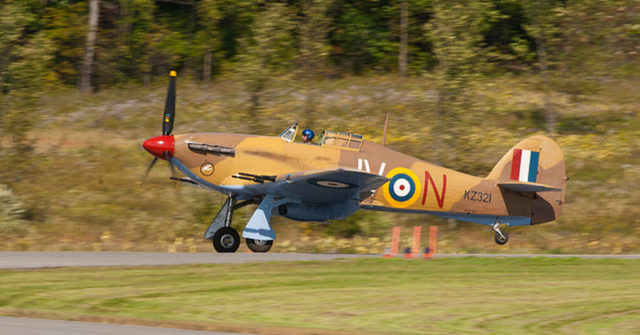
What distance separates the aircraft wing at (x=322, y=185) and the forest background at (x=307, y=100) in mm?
3310

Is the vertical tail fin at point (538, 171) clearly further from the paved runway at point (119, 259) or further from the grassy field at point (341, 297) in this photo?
the paved runway at point (119, 259)

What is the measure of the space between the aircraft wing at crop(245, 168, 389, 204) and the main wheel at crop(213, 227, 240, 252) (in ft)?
3.32

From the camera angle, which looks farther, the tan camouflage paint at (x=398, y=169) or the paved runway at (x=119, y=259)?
the tan camouflage paint at (x=398, y=169)

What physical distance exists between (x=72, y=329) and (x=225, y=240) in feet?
29.4

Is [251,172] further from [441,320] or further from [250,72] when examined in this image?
[441,320]

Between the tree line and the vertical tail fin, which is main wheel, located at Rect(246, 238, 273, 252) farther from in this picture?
the tree line

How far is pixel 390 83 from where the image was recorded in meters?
33.7

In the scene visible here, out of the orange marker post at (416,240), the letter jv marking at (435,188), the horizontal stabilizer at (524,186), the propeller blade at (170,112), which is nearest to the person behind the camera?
the orange marker post at (416,240)

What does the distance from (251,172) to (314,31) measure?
28.0 feet

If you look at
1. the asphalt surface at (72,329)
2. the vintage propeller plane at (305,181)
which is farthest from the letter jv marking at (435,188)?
the asphalt surface at (72,329)

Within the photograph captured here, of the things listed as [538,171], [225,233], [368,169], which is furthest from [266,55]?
[538,171]

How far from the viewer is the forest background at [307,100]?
22.0 meters

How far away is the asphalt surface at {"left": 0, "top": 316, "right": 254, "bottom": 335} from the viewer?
7.56 metres

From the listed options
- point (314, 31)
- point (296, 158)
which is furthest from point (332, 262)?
point (314, 31)
